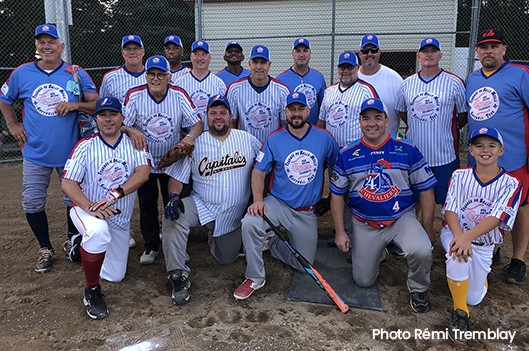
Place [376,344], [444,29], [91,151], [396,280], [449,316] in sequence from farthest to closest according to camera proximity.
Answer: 1. [444,29]
2. [396,280]
3. [91,151]
4. [449,316]
5. [376,344]

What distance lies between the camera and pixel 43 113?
364 centimetres

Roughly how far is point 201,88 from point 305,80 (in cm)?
108

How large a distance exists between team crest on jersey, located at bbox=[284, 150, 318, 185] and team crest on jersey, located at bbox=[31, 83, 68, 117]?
2028 millimetres

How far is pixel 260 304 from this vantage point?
3215mm

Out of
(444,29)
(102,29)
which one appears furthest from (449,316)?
(102,29)

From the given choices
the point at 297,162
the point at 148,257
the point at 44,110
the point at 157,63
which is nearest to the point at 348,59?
the point at 297,162

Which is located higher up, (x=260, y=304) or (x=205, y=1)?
(x=205, y=1)

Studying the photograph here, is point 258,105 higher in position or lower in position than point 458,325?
higher

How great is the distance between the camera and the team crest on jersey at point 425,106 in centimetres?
371

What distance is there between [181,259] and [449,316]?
200cm

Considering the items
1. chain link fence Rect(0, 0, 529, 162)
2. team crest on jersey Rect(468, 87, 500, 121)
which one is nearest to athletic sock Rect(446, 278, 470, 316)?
team crest on jersey Rect(468, 87, 500, 121)

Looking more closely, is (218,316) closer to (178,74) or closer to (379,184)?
(379,184)

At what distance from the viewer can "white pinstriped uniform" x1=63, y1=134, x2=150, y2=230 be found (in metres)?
3.25

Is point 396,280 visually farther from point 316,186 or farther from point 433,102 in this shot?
point 433,102
